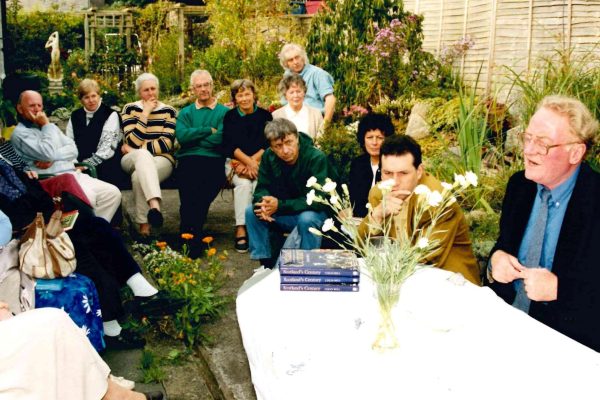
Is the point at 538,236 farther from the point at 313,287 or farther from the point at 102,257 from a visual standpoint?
the point at 102,257

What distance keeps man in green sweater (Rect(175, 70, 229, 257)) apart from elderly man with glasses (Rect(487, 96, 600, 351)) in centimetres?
286

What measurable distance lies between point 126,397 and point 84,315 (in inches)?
28.7

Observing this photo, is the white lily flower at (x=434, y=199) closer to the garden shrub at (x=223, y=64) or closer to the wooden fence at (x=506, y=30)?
the wooden fence at (x=506, y=30)

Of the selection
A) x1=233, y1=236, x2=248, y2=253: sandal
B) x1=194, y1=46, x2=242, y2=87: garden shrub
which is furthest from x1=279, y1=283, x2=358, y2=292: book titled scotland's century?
x1=194, y1=46, x2=242, y2=87: garden shrub

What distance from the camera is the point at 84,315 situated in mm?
3502

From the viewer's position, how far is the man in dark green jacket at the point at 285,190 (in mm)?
4465

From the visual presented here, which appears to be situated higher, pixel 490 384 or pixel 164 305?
pixel 490 384

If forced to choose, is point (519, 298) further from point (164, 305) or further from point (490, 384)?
point (164, 305)

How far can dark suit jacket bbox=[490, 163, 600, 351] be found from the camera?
2.65 m

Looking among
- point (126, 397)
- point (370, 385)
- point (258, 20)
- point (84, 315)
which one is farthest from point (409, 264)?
point (258, 20)

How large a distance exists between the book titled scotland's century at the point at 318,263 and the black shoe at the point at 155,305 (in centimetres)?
157

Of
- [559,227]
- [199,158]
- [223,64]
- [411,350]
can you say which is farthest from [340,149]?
[223,64]

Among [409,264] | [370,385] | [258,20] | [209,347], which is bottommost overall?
[209,347]

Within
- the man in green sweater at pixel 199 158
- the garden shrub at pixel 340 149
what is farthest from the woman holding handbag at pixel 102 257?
the garden shrub at pixel 340 149
